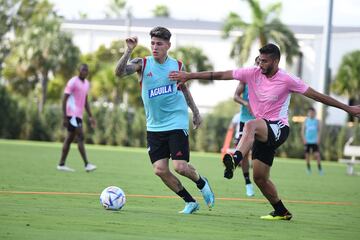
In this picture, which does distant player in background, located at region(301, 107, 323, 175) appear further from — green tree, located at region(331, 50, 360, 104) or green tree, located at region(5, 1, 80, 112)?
green tree, located at region(5, 1, 80, 112)

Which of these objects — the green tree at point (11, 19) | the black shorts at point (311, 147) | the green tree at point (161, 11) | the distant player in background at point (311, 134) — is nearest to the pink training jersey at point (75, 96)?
the distant player in background at point (311, 134)

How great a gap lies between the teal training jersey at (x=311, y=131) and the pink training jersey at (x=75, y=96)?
437 inches

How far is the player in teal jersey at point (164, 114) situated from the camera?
12.0m

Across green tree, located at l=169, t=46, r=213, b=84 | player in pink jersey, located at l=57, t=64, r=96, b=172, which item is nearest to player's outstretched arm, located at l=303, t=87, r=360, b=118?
player in pink jersey, located at l=57, t=64, r=96, b=172

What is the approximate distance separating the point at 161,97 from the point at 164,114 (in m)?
0.23

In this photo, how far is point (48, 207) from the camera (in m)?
11.9

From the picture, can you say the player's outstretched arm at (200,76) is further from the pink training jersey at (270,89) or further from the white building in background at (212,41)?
the white building in background at (212,41)

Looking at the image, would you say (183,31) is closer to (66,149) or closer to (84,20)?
(84,20)

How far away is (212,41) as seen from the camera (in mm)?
79812

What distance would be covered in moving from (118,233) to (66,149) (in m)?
12.2

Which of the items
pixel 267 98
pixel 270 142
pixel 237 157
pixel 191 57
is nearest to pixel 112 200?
pixel 237 157

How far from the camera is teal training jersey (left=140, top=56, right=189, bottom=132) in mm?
12070

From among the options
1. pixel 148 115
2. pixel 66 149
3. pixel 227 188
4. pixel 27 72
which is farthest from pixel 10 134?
pixel 148 115

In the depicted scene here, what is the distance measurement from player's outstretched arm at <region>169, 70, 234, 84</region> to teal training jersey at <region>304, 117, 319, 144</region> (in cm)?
1912
